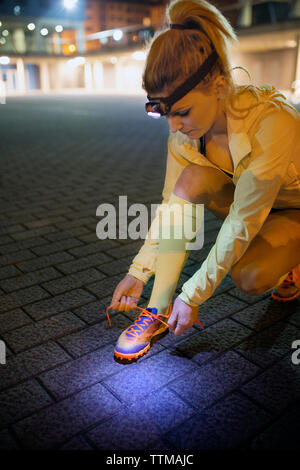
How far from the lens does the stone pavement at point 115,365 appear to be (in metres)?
1.50

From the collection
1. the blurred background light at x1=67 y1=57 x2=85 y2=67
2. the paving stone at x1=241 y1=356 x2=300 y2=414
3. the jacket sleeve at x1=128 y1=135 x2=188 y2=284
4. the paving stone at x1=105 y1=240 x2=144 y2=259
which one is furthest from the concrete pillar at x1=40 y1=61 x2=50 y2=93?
the paving stone at x1=241 y1=356 x2=300 y2=414

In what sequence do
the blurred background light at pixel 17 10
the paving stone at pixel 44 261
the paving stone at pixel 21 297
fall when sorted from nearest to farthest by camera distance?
1. the paving stone at pixel 21 297
2. the paving stone at pixel 44 261
3. the blurred background light at pixel 17 10

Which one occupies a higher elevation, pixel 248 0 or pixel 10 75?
pixel 248 0

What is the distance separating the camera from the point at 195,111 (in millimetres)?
1636

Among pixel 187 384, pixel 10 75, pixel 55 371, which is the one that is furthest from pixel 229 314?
pixel 10 75

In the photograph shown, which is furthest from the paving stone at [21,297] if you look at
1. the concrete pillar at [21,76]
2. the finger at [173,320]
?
the concrete pillar at [21,76]

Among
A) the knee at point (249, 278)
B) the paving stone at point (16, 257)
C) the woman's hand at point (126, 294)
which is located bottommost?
the paving stone at point (16, 257)

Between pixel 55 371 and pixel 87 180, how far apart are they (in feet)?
12.8

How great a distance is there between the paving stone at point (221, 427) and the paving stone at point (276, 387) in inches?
2.2

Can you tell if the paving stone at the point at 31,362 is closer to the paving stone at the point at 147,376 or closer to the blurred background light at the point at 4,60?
the paving stone at the point at 147,376

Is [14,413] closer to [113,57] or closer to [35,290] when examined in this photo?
[35,290]

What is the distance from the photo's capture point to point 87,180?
17.9ft

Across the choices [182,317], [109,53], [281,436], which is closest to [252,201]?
[182,317]

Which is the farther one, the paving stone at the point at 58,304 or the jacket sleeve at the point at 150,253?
the paving stone at the point at 58,304
